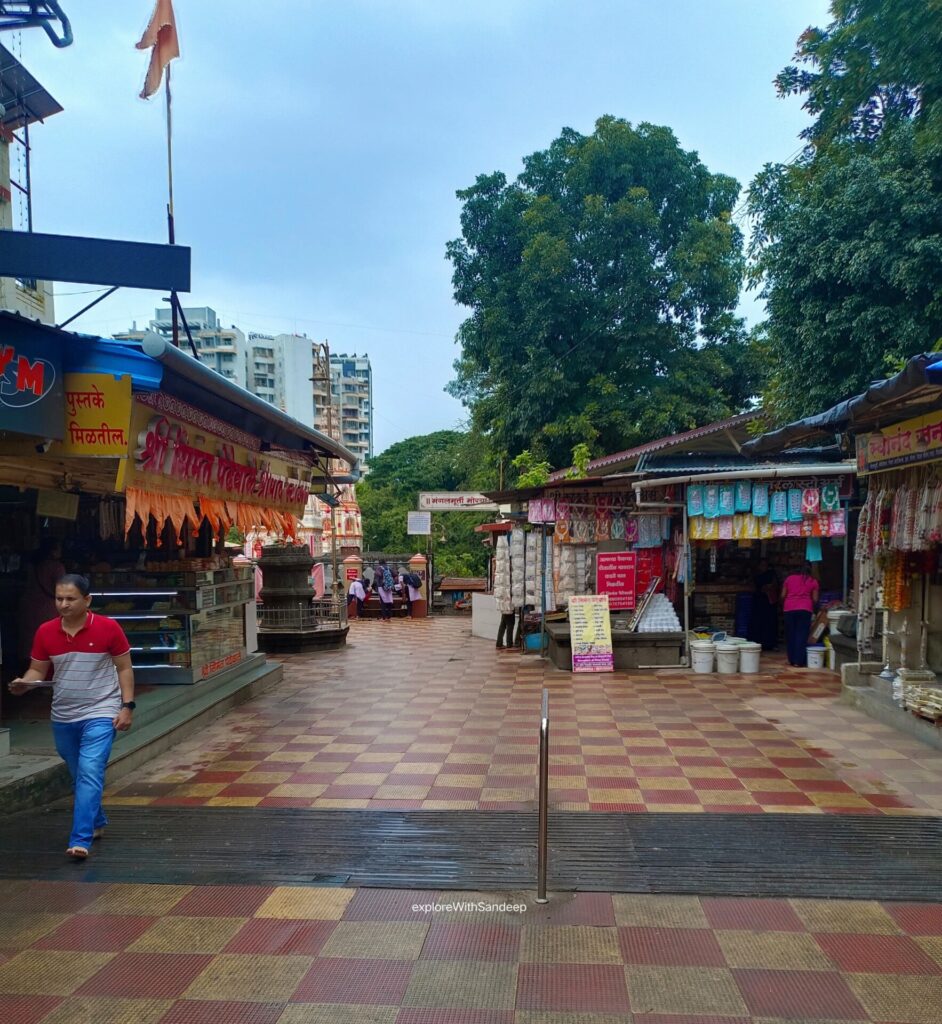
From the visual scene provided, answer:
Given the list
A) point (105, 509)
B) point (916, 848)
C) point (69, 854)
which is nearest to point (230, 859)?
point (69, 854)

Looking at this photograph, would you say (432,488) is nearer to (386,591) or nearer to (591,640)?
(386,591)

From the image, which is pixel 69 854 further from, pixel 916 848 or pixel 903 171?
pixel 903 171

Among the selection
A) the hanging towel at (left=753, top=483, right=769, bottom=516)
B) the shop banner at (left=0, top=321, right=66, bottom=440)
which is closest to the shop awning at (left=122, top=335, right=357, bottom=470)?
the shop banner at (left=0, top=321, right=66, bottom=440)

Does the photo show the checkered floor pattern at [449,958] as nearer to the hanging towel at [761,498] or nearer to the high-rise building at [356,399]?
the hanging towel at [761,498]

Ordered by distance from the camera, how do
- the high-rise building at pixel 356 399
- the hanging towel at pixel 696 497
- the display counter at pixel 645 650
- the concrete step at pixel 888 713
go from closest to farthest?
the concrete step at pixel 888 713 < the hanging towel at pixel 696 497 < the display counter at pixel 645 650 < the high-rise building at pixel 356 399

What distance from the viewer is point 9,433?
5246mm

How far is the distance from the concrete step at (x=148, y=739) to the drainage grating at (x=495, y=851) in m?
0.21

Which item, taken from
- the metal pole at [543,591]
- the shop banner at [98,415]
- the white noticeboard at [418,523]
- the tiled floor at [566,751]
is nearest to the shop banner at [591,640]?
the tiled floor at [566,751]

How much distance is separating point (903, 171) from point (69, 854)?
11490 mm

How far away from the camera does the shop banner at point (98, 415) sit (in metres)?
5.40

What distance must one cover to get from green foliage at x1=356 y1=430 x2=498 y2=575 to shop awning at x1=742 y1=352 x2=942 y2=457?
15.2 m

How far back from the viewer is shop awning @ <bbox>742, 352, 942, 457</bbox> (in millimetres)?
4664

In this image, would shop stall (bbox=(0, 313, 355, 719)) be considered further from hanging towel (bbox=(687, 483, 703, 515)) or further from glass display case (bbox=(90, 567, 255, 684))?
hanging towel (bbox=(687, 483, 703, 515))

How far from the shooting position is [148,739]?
617 centimetres
